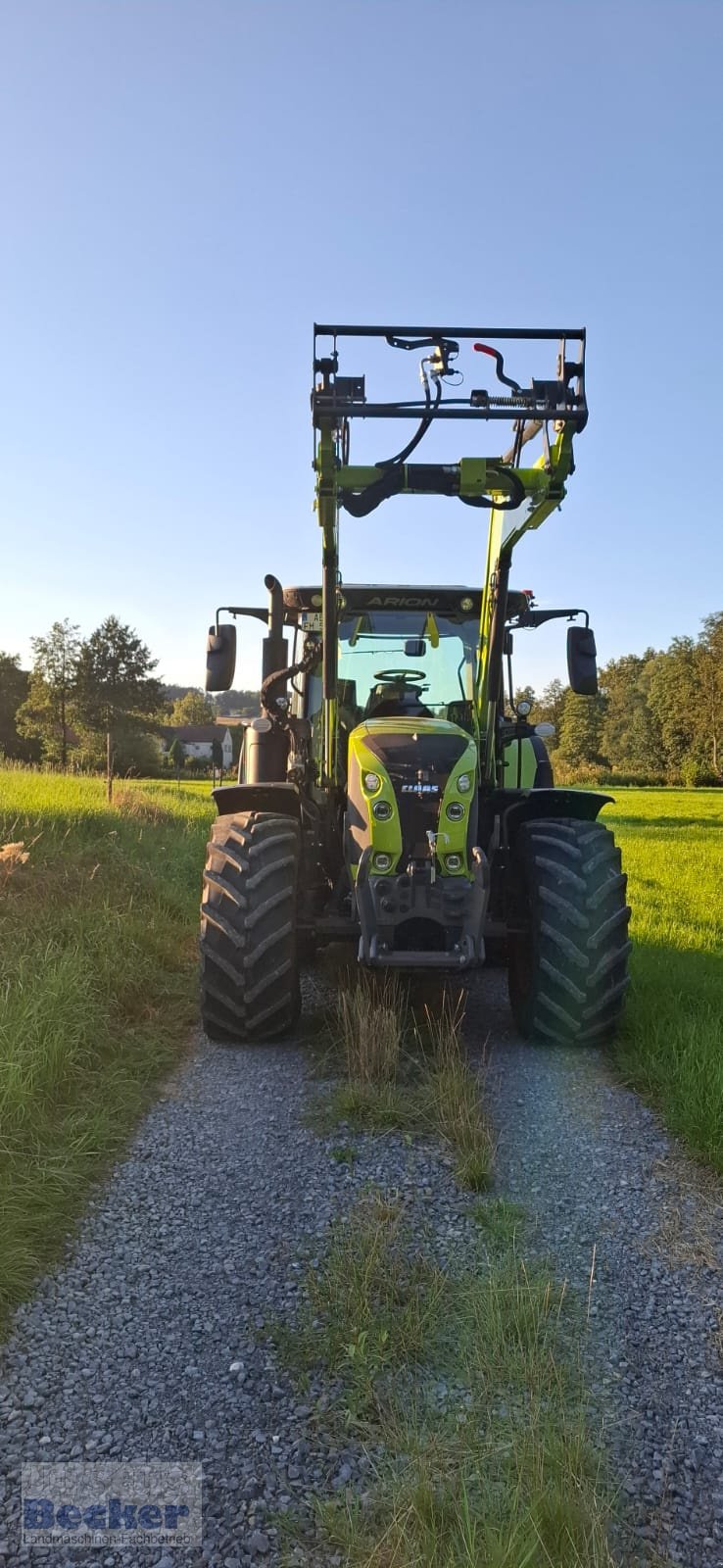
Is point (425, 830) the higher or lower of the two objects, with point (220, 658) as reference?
lower

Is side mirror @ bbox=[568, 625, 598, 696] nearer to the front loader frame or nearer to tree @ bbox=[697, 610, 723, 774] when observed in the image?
the front loader frame

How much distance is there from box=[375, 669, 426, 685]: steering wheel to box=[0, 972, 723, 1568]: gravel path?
8.19ft

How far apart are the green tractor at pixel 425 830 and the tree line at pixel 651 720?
124ft

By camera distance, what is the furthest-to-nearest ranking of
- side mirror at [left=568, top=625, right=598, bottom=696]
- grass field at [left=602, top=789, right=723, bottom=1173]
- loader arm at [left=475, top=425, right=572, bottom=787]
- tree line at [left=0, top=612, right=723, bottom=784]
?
tree line at [left=0, top=612, right=723, bottom=784], side mirror at [left=568, top=625, right=598, bottom=696], loader arm at [left=475, top=425, right=572, bottom=787], grass field at [left=602, top=789, right=723, bottom=1173]

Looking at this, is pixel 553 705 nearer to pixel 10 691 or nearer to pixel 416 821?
pixel 10 691

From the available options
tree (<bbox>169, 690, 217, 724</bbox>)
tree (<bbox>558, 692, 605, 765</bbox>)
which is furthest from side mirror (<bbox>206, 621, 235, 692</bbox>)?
tree (<bbox>169, 690, 217, 724</bbox>)

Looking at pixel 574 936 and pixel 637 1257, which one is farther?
pixel 574 936

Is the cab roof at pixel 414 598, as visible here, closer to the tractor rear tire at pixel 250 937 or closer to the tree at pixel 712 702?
the tractor rear tire at pixel 250 937

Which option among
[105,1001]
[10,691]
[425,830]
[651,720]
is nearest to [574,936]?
[425,830]

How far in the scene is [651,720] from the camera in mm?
74188

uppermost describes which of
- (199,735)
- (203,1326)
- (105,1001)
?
(199,735)

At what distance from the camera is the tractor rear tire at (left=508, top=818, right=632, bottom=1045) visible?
15.2 feet

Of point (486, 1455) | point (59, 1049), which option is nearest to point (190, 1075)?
point (59, 1049)

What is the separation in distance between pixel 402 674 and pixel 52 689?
52.3 metres
